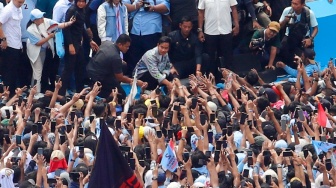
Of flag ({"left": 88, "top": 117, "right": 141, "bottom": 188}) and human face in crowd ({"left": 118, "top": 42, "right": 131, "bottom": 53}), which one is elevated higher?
flag ({"left": 88, "top": 117, "right": 141, "bottom": 188})

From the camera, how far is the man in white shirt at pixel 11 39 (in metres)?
17.8

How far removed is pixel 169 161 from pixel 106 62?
381cm

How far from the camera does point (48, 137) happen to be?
50.7 ft

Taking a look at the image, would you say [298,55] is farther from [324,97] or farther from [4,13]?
[4,13]

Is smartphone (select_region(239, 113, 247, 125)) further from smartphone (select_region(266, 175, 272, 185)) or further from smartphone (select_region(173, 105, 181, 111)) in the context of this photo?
smartphone (select_region(266, 175, 272, 185))

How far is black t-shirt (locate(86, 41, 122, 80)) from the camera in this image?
17812 mm

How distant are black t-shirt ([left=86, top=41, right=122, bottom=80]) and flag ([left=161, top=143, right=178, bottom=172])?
3.68 metres

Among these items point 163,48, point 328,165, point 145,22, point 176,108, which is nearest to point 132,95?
point 176,108

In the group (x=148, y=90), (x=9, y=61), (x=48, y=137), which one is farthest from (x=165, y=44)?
(x=48, y=137)

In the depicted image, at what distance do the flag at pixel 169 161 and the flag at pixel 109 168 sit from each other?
51.3 inches

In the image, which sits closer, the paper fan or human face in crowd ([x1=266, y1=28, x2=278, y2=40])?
the paper fan

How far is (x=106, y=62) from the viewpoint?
1783cm

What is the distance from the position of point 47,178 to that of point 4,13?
4.31m

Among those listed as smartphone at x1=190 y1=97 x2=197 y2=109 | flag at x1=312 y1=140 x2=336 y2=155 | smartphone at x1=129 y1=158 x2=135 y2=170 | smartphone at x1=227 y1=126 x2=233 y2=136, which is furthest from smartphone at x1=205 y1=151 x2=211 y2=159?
smartphone at x1=190 y1=97 x2=197 y2=109
